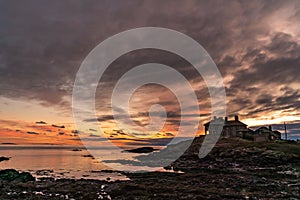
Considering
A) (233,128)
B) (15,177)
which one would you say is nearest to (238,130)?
(233,128)

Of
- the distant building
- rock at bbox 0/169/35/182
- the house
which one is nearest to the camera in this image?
rock at bbox 0/169/35/182

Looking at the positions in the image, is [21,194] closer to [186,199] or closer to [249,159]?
[186,199]

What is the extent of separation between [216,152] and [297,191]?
168 ft

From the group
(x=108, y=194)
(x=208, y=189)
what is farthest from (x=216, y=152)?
(x=108, y=194)

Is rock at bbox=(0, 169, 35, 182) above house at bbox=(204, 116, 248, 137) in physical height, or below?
below

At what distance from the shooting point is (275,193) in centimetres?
2758

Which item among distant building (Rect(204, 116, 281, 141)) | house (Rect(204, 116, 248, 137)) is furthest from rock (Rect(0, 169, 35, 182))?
house (Rect(204, 116, 248, 137))

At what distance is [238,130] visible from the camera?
106938 millimetres

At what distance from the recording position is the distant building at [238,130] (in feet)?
329

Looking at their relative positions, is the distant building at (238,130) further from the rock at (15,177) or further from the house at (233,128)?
the rock at (15,177)

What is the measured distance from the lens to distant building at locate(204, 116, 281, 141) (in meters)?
100

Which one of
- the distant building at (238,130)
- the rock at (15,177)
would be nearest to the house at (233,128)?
the distant building at (238,130)

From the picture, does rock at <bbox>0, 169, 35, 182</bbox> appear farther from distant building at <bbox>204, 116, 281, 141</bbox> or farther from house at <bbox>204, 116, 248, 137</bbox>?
house at <bbox>204, 116, 248, 137</bbox>

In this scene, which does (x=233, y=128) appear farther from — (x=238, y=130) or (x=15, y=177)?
(x=15, y=177)
